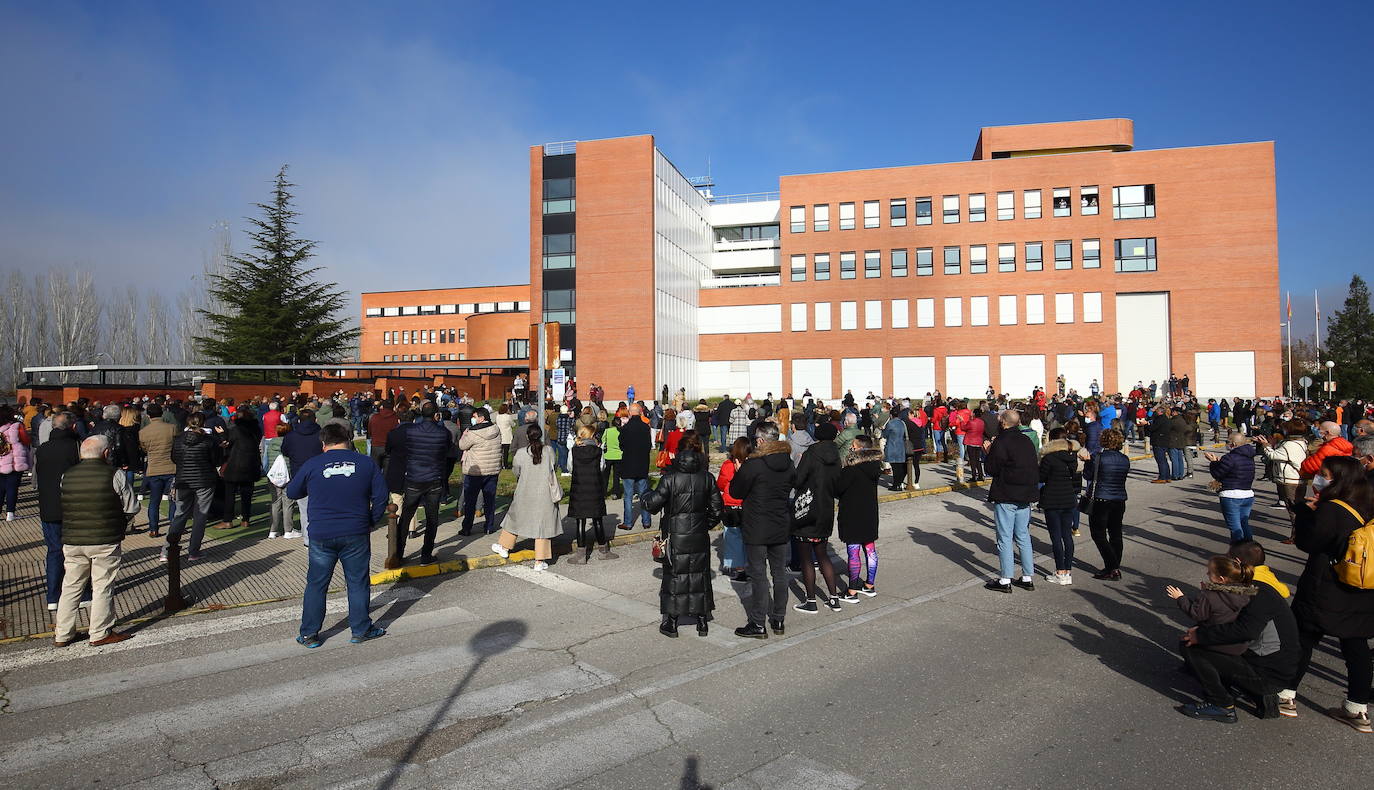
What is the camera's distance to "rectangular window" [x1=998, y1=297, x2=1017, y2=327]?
167 ft

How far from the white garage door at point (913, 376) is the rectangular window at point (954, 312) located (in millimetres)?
2663

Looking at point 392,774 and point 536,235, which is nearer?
point 392,774

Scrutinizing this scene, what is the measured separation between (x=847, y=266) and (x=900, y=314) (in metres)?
4.90

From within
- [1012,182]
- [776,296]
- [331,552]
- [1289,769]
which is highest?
[1012,182]

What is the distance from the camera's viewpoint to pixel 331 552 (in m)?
6.64

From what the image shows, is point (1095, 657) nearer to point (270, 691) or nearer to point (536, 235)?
point (270, 691)

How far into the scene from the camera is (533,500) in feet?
30.0

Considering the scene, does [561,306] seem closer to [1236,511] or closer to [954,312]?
[954,312]

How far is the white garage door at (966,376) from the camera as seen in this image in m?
51.0

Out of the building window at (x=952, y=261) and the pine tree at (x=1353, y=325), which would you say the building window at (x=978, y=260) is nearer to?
the building window at (x=952, y=261)

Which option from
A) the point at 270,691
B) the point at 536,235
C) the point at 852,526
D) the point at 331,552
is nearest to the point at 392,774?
the point at 270,691

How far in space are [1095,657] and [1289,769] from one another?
1851 mm


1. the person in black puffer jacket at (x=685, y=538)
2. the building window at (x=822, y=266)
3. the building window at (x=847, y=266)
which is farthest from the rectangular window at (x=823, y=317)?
the person in black puffer jacket at (x=685, y=538)

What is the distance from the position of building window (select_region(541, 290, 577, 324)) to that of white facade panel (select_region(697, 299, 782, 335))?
437 inches
